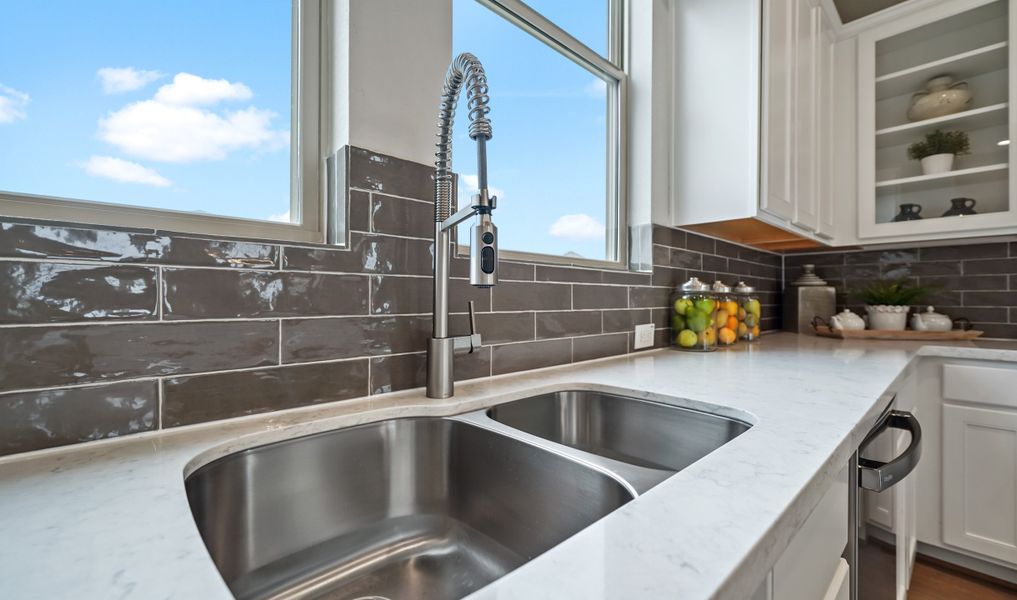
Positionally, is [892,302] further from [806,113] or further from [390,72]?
[390,72]

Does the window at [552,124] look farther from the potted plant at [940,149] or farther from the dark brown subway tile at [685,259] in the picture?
the potted plant at [940,149]

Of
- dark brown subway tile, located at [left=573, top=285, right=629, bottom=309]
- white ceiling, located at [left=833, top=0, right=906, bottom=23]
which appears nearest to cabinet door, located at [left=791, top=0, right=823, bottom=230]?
white ceiling, located at [left=833, top=0, right=906, bottom=23]

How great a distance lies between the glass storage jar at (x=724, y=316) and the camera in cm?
170

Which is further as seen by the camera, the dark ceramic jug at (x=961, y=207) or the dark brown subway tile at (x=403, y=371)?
the dark ceramic jug at (x=961, y=207)

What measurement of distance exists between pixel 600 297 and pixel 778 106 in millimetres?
990

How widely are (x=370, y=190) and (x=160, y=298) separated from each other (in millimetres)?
402

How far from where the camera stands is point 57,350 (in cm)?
59

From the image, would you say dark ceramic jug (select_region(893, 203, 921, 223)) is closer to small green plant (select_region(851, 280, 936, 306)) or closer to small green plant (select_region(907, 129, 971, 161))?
small green plant (select_region(907, 129, 971, 161))

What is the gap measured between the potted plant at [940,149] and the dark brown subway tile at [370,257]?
2.45m

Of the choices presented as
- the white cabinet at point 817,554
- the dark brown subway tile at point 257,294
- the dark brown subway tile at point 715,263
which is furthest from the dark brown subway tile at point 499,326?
the dark brown subway tile at point 715,263

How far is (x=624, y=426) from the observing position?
98cm

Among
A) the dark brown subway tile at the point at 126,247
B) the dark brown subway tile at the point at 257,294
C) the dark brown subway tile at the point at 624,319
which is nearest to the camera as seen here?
the dark brown subway tile at the point at 126,247

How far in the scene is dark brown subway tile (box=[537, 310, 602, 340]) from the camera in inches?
49.0

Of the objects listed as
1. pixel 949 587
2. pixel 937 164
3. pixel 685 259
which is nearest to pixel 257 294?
pixel 685 259
